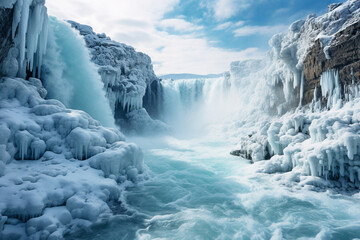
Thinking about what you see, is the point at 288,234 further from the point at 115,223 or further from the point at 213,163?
the point at 213,163

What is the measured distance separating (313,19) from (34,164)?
68.3ft

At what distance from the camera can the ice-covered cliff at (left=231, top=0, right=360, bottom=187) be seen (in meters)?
8.05

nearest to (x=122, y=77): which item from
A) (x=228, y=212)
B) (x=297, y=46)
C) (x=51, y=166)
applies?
(x=297, y=46)

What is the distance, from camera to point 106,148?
27.8ft

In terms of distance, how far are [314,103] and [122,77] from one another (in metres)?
18.6

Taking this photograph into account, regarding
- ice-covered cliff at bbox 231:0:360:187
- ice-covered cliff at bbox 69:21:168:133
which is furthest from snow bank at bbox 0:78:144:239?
ice-covered cliff at bbox 69:21:168:133

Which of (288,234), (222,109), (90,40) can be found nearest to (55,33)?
(90,40)

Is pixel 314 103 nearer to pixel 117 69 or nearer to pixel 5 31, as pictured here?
pixel 117 69

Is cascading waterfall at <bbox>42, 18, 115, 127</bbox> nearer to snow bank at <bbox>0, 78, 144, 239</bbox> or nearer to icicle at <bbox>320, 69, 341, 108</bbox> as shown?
snow bank at <bbox>0, 78, 144, 239</bbox>

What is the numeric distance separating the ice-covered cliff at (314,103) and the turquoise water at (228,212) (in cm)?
126

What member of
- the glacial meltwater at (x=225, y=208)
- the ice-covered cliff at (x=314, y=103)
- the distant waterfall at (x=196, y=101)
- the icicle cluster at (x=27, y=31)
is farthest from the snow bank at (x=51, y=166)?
the distant waterfall at (x=196, y=101)

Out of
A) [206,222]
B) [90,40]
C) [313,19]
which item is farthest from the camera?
[90,40]

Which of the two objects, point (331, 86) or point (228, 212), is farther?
point (331, 86)

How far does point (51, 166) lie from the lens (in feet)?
21.9
